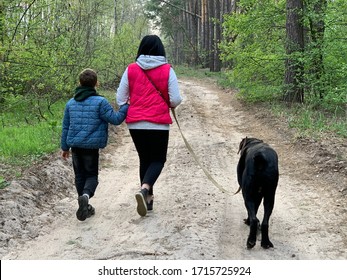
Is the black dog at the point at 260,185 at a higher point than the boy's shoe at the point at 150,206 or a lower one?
higher

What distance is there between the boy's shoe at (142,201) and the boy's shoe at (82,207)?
66 centimetres

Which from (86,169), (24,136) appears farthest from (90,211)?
(24,136)

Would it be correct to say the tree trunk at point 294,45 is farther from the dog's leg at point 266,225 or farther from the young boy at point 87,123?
the dog's leg at point 266,225

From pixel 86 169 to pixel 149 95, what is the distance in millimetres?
1282

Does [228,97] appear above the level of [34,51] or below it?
below

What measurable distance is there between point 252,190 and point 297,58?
8.60 meters

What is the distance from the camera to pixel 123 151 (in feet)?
31.3

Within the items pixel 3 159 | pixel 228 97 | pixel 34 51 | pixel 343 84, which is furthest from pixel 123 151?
pixel 228 97

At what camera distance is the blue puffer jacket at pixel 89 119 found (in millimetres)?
5305

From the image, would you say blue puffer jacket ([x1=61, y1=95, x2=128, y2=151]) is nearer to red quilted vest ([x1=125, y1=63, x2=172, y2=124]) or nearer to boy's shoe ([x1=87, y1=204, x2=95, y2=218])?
red quilted vest ([x1=125, y1=63, x2=172, y2=124])

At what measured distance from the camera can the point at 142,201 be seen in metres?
5.16

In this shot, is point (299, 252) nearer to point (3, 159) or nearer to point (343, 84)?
point (3, 159)

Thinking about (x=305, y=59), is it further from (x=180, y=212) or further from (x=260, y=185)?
(x=260, y=185)

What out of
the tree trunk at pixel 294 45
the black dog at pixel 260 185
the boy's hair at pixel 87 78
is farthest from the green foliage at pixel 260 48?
the black dog at pixel 260 185
